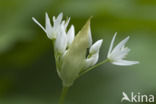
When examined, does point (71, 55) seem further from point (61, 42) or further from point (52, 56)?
point (52, 56)

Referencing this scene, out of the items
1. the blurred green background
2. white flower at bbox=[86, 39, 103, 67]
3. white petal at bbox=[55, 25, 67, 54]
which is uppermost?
white petal at bbox=[55, 25, 67, 54]

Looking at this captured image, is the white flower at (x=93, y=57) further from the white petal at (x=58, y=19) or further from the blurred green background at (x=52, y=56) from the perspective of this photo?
the blurred green background at (x=52, y=56)

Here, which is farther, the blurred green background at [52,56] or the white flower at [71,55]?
the blurred green background at [52,56]

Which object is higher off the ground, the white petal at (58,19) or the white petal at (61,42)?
the white petal at (58,19)

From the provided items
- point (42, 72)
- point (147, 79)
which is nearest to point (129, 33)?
point (147, 79)

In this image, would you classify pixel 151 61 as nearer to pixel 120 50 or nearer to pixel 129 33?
pixel 129 33

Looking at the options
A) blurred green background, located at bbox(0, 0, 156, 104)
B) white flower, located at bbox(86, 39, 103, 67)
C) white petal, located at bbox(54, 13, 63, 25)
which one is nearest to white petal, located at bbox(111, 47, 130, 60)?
white flower, located at bbox(86, 39, 103, 67)

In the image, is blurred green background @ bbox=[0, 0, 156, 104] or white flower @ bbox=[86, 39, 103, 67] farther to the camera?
blurred green background @ bbox=[0, 0, 156, 104]

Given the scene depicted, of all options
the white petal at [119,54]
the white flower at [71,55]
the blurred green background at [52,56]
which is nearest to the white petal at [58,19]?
the white flower at [71,55]

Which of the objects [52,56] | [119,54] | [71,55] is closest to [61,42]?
[71,55]

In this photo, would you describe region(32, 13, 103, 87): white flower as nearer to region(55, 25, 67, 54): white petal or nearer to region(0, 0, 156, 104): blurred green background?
region(55, 25, 67, 54): white petal
